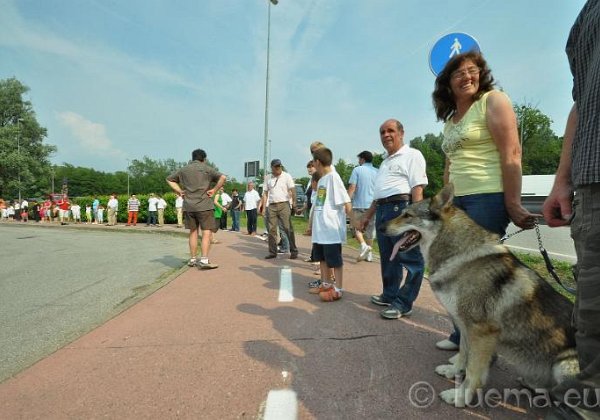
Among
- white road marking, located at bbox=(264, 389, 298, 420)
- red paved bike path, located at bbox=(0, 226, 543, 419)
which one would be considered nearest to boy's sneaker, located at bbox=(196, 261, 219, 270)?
red paved bike path, located at bbox=(0, 226, 543, 419)

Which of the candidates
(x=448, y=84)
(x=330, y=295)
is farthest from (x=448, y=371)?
(x=448, y=84)

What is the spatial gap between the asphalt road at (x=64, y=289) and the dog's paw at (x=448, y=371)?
3.43 metres

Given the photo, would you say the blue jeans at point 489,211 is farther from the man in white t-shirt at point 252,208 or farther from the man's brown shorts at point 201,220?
the man in white t-shirt at point 252,208

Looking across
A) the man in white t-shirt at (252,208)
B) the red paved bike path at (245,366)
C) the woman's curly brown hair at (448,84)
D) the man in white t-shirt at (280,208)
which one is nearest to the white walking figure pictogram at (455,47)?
the woman's curly brown hair at (448,84)

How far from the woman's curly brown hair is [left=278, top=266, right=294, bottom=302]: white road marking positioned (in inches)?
118

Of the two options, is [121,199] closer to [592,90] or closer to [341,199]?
[341,199]

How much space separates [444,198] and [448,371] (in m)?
1.34

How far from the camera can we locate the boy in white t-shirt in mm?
4477

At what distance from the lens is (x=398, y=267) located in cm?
406

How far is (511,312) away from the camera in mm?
2135

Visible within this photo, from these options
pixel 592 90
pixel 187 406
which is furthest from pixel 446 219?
pixel 187 406

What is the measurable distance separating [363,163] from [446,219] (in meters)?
5.37

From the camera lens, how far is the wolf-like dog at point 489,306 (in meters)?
1.99

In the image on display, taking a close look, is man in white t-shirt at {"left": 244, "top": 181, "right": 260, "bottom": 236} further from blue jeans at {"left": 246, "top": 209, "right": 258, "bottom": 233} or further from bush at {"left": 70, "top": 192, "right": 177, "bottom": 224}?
bush at {"left": 70, "top": 192, "right": 177, "bottom": 224}
